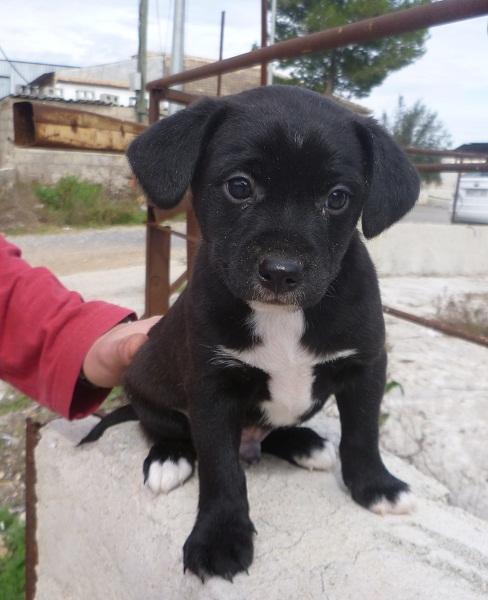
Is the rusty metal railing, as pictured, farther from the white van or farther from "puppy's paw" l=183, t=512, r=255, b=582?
the white van

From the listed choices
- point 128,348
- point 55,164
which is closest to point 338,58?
point 55,164

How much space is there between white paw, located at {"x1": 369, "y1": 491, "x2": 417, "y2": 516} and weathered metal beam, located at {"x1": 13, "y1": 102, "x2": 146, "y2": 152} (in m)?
→ 1.84

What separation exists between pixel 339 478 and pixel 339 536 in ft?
0.90

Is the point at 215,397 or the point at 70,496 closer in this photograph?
the point at 215,397

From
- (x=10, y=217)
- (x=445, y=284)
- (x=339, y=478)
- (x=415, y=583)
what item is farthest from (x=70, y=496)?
(x=10, y=217)

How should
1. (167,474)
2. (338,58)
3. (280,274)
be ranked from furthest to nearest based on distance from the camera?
(338,58)
(167,474)
(280,274)

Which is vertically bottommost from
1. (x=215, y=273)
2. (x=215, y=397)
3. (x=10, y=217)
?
(x=10, y=217)

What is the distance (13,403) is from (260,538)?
7.85 ft

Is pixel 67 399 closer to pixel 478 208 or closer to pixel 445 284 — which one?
pixel 445 284

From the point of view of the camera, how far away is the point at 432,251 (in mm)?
6152

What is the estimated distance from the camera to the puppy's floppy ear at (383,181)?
1.49m

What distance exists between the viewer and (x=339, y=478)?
1852mm

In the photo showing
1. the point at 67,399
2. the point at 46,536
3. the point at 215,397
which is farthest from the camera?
the point at 46,536

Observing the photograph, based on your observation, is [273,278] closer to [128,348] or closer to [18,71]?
[128,348]
